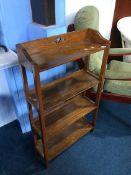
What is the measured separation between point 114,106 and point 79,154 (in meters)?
0.58

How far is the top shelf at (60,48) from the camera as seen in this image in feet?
2.98

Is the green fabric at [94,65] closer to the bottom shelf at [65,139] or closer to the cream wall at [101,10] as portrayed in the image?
the cream wall at [101,10]

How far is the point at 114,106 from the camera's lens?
5.45ft

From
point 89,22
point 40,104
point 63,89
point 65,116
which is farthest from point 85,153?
point 89,22

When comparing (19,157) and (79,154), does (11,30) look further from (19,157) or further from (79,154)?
(79,154)

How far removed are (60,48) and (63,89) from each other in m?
0.29

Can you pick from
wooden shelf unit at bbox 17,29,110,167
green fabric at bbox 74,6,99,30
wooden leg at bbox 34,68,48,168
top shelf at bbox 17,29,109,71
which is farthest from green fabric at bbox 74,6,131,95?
wooden leg at bbox 34,68,48,168

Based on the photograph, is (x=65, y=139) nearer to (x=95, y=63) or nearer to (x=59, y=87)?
(x=59, y=87)

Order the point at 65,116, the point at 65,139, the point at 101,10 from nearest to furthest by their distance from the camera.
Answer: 1. the point at 65,116
2. the point at 65,139
3. the point at 101,10

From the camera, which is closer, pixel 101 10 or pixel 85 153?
pixel 85 153

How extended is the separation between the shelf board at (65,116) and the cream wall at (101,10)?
71 cm

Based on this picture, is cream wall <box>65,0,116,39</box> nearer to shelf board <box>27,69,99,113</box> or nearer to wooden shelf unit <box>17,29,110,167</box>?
wooden shelf unit <box>17,29,110,167</box>

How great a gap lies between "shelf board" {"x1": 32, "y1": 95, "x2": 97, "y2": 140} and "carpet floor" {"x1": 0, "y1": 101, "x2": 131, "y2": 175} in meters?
0.30

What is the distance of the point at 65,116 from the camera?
1308 millimetres
